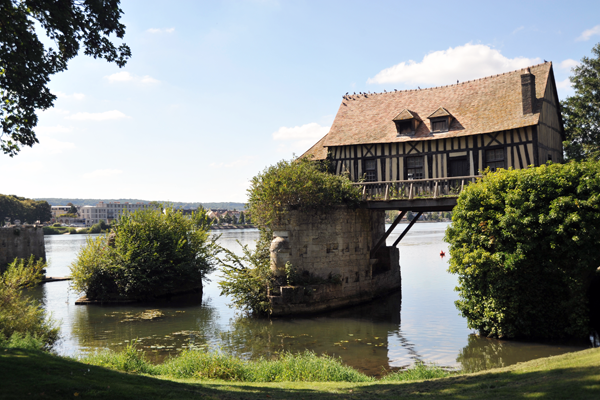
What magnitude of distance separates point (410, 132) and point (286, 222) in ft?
24.3

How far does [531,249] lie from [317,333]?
7.52 m

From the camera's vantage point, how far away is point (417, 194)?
20422mm

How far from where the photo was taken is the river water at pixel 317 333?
42.5ft

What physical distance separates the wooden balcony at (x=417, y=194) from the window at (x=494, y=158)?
103 centimetres

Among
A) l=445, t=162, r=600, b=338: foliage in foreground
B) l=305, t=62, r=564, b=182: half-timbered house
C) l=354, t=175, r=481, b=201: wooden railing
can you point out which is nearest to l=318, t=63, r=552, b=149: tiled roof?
l=305, t=62, r=564, b=182: half-timbered house

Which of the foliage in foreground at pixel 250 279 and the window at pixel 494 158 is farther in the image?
the window at pixel 494 158

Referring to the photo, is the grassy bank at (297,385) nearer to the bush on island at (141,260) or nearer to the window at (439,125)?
the window at (439,125)

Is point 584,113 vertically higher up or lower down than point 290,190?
higher up

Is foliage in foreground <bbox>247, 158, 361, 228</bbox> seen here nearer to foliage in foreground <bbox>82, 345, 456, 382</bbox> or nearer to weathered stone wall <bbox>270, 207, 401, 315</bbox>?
weathered stone wall <bbox>270, 207, 401, 315</bbox>

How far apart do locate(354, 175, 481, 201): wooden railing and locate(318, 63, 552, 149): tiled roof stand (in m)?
2.11

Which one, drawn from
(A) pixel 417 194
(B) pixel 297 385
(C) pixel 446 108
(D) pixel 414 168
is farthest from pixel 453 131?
(B) pixel 297 385

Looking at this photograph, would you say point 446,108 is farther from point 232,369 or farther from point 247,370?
point 232,369

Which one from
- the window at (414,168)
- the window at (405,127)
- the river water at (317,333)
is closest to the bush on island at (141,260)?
the river water at (317,333)

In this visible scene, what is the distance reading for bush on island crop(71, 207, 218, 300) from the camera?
2259cm
